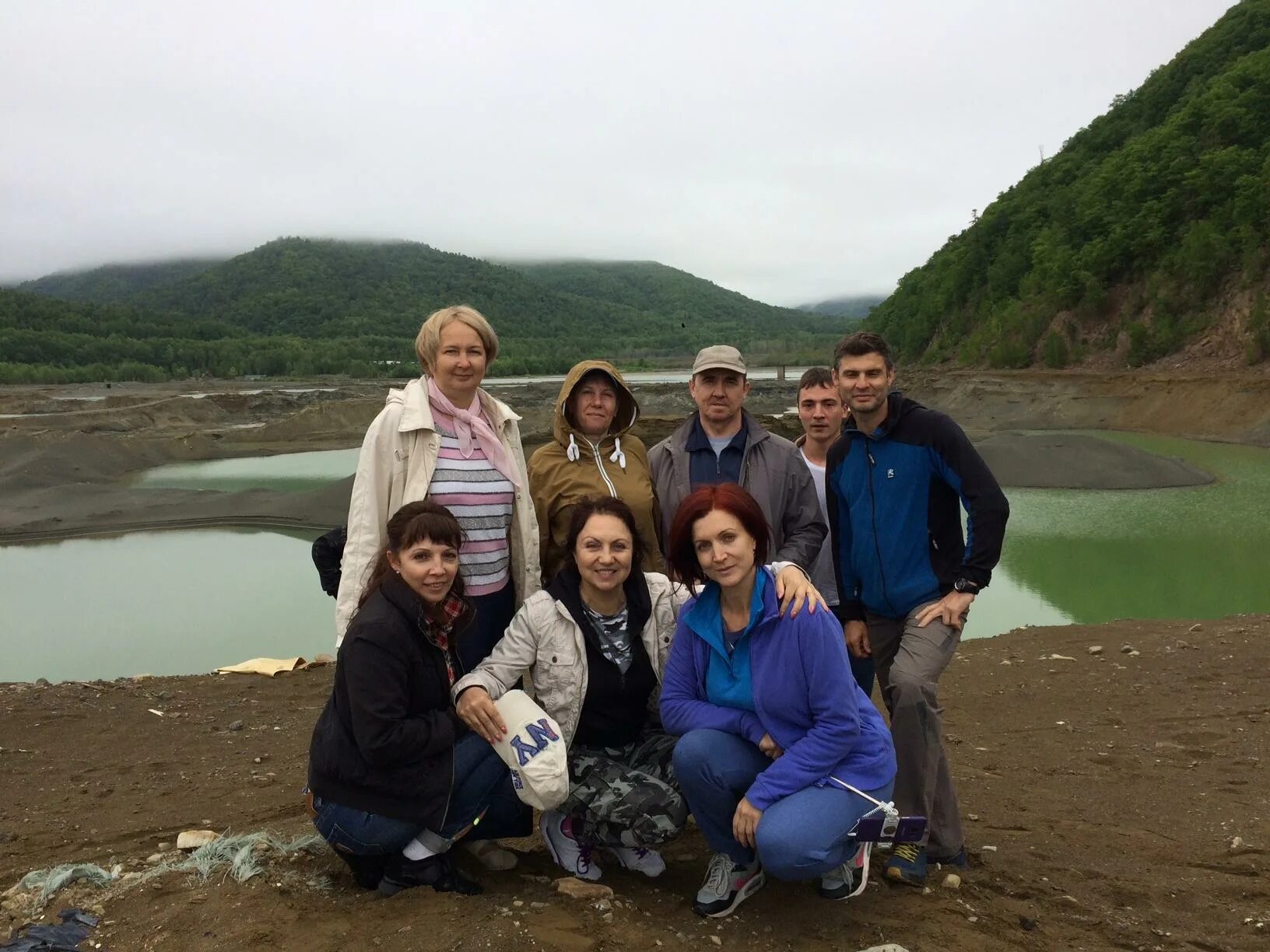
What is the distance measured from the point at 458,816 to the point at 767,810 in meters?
1.00

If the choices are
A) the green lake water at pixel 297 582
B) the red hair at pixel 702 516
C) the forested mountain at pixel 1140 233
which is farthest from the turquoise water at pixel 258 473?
the forested mountain at pixel 1140 233

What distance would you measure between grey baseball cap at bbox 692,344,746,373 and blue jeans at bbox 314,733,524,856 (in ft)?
5.29

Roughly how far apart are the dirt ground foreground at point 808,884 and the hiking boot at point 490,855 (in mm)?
45

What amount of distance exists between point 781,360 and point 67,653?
63589mm

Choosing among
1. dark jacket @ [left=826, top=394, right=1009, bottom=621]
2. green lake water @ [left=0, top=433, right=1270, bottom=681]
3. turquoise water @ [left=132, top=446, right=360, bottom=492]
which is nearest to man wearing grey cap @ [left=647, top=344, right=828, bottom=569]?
dark jacket @ [left=826, top=394, right=1009, bottom=621]

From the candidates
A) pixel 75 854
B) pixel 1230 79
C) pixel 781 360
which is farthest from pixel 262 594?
pixel 781 360

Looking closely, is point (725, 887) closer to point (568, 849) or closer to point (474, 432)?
point (568, 849)

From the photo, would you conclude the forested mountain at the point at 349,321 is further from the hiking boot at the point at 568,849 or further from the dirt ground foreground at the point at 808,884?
the hiking boot at the point at 568,849

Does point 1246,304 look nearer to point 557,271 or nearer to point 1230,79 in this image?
point 1230,79

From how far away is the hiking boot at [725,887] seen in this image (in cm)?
260

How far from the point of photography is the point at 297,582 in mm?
12578

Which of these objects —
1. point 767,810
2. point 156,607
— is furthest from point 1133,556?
point 156,607

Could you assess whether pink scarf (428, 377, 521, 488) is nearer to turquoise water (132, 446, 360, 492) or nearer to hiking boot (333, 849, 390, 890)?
hiking boot (333, 849, 390, 890)

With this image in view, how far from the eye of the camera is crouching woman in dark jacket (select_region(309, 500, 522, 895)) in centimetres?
262
